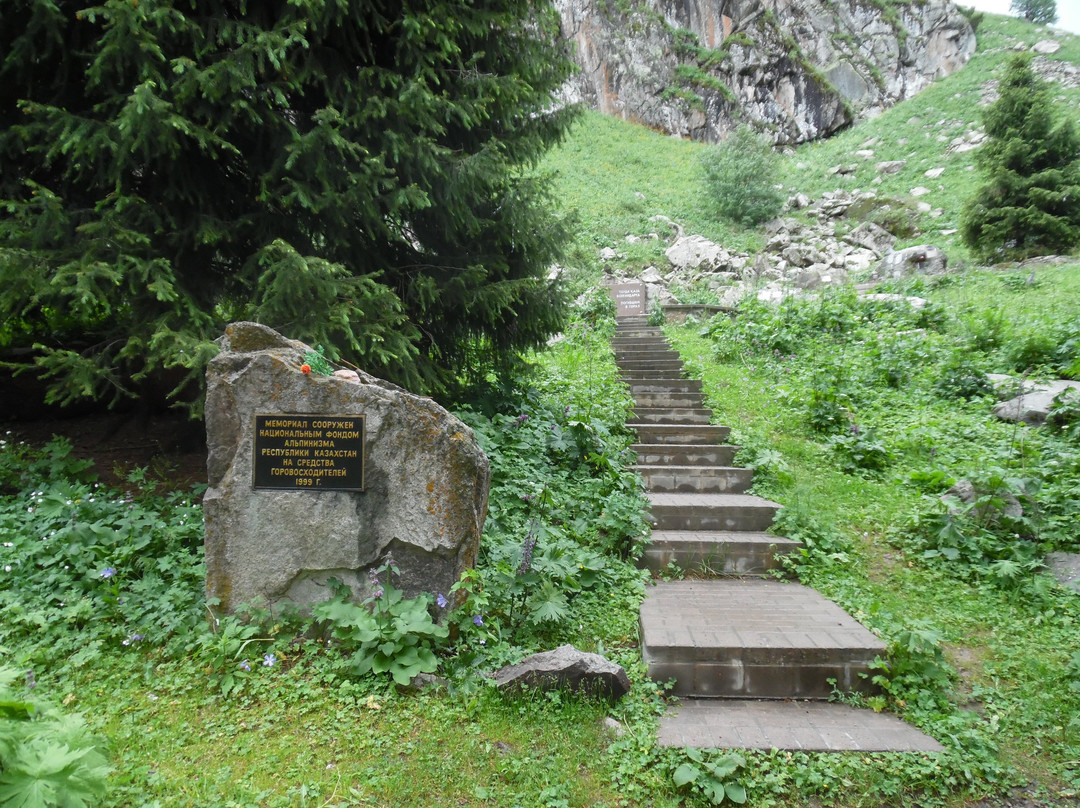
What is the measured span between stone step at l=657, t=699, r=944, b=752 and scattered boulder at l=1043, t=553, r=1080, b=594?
2.20m

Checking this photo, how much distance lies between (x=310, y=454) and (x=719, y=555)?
375 cm

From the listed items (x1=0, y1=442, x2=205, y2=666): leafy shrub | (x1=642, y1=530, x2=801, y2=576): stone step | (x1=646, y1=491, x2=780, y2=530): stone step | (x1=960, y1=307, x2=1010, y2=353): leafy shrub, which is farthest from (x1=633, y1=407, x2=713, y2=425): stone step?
(x1=0, y1=442, x2=205, y2=666): leafy shrub

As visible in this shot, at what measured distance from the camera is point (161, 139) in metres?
3.96

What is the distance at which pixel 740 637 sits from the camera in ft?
13.3

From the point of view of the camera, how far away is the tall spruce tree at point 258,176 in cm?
405

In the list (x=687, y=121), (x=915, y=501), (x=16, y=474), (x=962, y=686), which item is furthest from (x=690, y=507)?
(x=687, y=121)

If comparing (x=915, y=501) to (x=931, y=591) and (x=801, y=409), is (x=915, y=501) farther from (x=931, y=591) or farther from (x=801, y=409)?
(x=801, y=409)

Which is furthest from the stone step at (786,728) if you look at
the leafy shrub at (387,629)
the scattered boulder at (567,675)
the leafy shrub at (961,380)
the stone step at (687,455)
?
the leafy shrub at (961,380)

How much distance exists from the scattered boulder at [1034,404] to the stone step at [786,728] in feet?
17.1

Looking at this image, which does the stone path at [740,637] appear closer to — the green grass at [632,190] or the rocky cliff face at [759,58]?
the green grass at [632,190]

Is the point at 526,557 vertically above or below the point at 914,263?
below

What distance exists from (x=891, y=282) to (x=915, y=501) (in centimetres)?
1076

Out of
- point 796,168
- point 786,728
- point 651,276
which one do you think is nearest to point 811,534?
point 786,728

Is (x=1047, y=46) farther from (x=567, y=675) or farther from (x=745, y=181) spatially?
(x=567, y=675)
